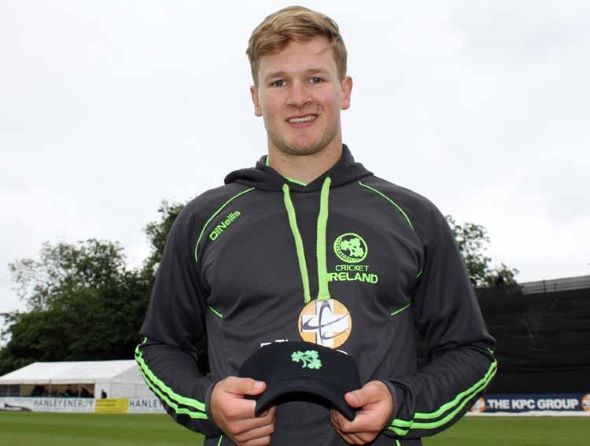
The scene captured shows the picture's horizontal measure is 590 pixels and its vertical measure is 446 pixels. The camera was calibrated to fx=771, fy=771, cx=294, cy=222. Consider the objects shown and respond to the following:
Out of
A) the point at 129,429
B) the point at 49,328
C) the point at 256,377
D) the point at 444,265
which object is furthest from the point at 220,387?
the point at 49,328

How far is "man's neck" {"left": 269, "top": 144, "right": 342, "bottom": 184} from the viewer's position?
260 centimetres

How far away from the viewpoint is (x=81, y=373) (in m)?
43.1

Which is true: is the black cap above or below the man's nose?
below

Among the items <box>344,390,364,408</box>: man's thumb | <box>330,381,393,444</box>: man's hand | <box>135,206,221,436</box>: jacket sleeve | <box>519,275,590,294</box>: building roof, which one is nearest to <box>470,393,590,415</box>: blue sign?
<box>519,275,590,294</box>: building roof

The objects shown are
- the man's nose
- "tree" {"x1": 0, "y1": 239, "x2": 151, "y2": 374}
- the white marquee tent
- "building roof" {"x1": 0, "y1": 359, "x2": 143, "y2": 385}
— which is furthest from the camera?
"tree" {"x1": 0, "y1": 239, "x2": 151, "y2": 374}

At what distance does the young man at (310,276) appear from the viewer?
2.25m

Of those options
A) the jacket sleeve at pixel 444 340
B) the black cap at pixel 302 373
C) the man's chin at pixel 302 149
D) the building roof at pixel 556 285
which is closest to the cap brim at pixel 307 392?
the black cap at pixel 302 373

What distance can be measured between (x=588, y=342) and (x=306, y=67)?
24.2m

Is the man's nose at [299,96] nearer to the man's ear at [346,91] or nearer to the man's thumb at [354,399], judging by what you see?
the man's ear at [346,91]

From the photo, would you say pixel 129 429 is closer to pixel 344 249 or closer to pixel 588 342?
pixel 588 342

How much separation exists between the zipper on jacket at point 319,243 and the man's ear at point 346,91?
31cm

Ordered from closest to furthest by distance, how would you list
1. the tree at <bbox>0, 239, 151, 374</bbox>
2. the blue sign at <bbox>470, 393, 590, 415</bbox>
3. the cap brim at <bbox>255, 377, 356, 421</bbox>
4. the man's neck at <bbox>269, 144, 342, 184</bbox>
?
the cap brim at <bbox>255, 377, 356, 421</bbox>, the man's neck at <bbox>269, 144, 342, 184</bbox>, the blue sign at <bbox>470, 393, 590, 415</bbox>, the tree at <bbox>0, 239, 151, 374</bbox>

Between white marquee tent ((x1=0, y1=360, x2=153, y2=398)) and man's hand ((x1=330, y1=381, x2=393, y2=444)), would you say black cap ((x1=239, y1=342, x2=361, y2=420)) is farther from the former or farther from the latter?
white marquee tent ((x1=0, y1=360, x2=153, y2=398))

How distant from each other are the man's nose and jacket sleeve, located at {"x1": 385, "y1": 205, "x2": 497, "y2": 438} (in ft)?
1.75
